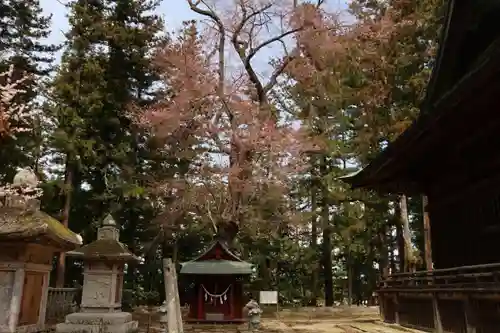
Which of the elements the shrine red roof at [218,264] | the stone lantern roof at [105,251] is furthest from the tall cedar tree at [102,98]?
the stone lantern roof at [105,251]

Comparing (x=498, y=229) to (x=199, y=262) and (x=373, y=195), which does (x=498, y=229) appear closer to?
(x=199, y=262)

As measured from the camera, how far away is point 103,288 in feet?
39.1

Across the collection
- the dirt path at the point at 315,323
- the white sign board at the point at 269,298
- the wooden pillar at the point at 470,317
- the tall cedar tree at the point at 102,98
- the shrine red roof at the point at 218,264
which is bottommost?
the dirt path at the point at 315,323

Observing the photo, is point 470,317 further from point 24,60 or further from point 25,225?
point 24,60

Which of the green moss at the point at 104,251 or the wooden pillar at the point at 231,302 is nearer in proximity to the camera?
the green moss at the point at 104,251

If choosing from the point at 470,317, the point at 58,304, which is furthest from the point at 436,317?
the point at 58,304

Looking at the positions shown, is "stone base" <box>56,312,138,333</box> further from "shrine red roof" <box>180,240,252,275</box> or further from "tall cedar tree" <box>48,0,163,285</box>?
"tall cedar tree" <box>48,0,163,285</box>

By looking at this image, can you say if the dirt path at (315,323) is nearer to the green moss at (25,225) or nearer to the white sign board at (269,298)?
the white sign board at (269,298)

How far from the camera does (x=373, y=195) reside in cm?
2430

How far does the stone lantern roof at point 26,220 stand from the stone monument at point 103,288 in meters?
3.20

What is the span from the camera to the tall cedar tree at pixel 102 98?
822 inches

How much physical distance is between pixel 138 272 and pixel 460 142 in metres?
23.4

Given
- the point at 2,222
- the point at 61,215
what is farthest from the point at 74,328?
the point at 61,215

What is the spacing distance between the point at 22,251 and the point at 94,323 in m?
4.06
